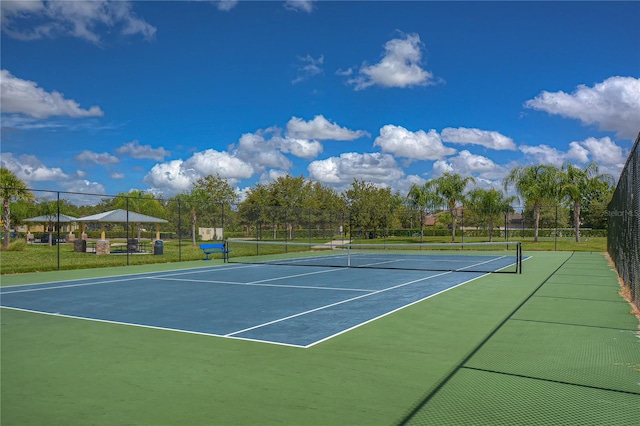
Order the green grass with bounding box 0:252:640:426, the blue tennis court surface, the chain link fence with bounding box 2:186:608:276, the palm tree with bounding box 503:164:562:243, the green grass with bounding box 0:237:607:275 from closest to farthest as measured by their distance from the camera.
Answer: the green grass with bounding box 0:252:640:426, the blue tennis court surface, the green grass with bounding box 0:237:607:275, the chain link fence with bounding box 2:186:608:276, the palm tree with bounding box 503:164:562:243

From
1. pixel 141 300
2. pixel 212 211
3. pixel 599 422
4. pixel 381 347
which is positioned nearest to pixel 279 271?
pixel 141 300

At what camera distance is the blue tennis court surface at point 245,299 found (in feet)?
25.3

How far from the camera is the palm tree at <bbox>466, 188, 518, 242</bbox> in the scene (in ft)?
128

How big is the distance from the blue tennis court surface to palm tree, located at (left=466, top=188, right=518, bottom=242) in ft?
79.7

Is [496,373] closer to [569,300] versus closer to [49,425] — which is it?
[49,425]

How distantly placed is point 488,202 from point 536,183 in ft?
13.2

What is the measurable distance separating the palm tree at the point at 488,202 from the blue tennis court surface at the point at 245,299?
2428 cm

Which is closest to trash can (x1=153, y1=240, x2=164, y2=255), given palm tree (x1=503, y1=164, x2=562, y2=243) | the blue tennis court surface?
the blue tennis court surface

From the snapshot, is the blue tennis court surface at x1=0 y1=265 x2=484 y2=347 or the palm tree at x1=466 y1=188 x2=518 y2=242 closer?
the blue tennis court surface at x1=0 y1=265 x2=484 y2=347

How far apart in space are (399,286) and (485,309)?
12.2 ft

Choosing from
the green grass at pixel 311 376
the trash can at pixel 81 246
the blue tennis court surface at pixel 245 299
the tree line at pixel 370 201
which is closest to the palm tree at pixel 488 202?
the tree line at pixel 370 201

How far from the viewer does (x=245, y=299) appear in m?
10.6

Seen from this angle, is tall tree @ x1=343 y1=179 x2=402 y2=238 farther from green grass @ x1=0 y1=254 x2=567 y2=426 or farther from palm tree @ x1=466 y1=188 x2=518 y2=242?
green grass @ x1=0 y1=254 x2=567 y2=426

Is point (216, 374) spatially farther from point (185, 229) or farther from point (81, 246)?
point (185, 229)
